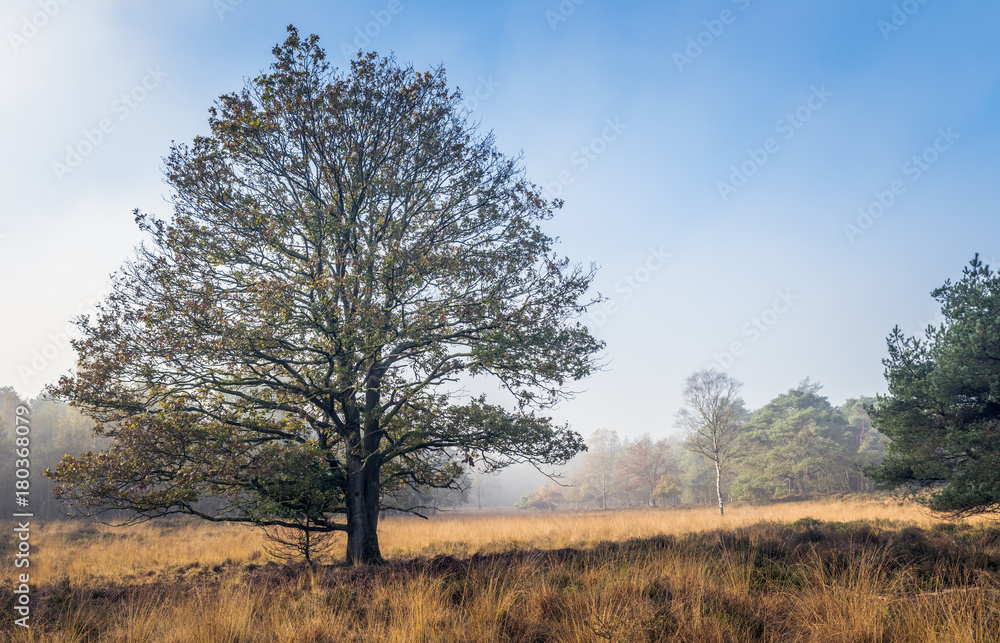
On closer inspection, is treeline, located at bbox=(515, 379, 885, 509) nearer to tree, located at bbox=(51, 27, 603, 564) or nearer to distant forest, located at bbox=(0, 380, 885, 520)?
distant forest, located at bbox=(0, 380, 885, 520)

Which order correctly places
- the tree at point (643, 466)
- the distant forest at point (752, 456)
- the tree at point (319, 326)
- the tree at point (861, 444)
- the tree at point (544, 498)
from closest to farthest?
the tree at point (319, 326), the distant forest at point (752, 456), the tree at point (861, 444), the tree at point (643, 466), the tree at point (544, 498)

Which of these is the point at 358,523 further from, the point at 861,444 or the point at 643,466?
the point at 861,444

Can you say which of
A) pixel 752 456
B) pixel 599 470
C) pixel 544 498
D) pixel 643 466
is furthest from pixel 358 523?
pixel 544 498

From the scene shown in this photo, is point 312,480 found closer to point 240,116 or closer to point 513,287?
point 513,287

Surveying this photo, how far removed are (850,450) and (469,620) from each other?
214 feet

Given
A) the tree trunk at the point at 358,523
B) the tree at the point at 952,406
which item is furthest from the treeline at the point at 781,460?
the tree trunk at the point at 358,523

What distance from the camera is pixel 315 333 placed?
28.8 feet

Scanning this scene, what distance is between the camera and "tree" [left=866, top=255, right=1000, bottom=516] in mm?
10555

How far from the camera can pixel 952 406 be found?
11375mm

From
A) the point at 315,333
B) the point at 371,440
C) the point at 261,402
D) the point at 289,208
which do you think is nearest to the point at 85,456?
the point at 261,402

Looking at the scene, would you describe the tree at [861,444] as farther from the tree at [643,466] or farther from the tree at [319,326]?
the tree at [319,326]

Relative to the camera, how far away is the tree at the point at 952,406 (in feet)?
34.6

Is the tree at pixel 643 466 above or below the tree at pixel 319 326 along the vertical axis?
below

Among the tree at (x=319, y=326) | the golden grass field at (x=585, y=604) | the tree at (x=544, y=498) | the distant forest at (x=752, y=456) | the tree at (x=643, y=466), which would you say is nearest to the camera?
the golden grass field at (x=585, y=604)
